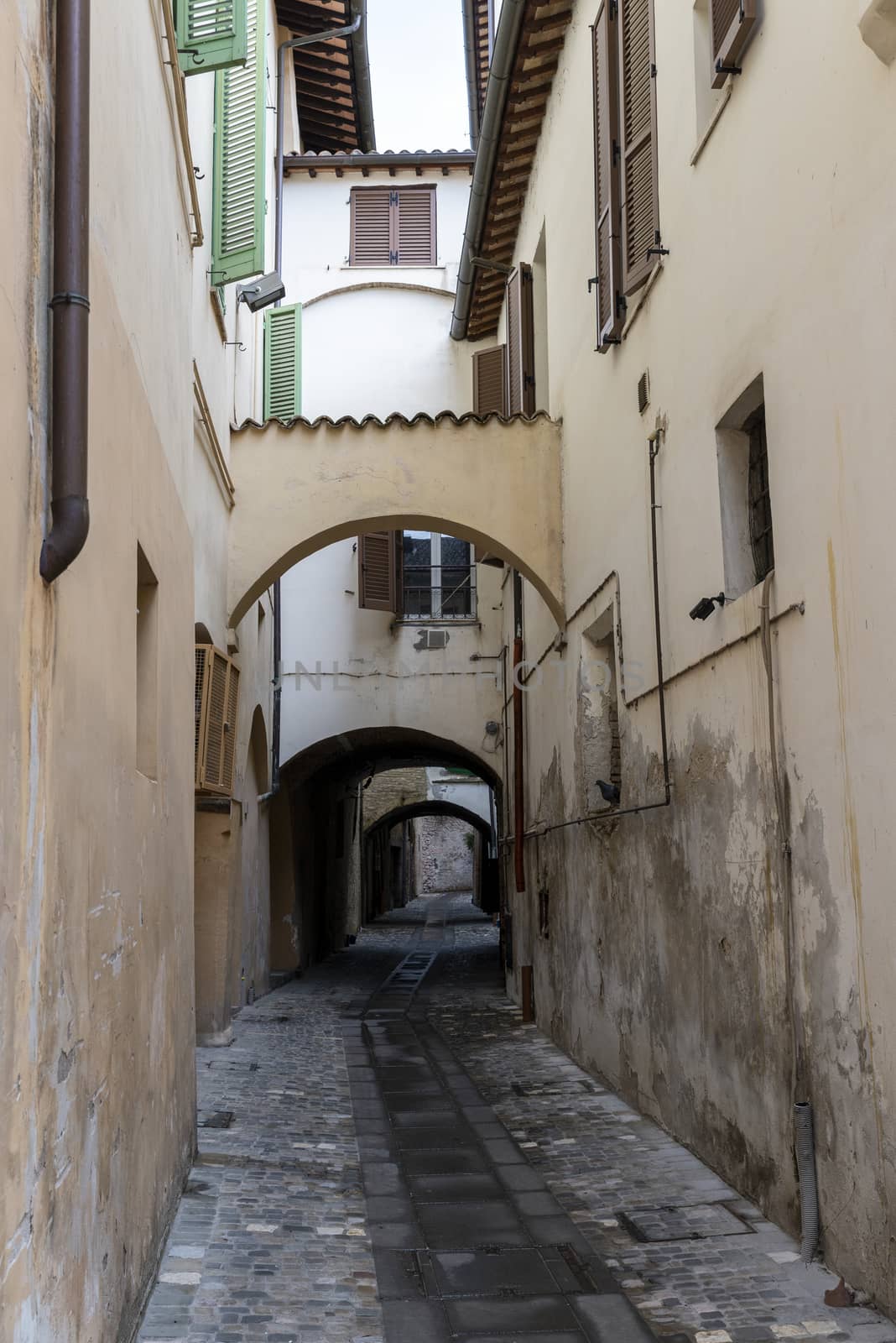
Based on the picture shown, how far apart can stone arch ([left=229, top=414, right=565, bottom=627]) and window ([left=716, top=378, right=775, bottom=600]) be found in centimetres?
478

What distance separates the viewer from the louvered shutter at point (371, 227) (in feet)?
57.7

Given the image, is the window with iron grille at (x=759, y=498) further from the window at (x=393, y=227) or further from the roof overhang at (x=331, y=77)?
the roof overhang at (x=331, y=77)

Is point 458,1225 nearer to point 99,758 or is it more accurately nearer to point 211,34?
point 99,758

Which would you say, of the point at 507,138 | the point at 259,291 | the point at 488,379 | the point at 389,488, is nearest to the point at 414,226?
the point at 488,379

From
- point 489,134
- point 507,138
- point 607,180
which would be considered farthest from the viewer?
point 507,138

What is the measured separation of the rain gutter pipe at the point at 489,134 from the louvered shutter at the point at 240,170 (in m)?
2.32

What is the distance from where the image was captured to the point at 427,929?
3119 centimetres

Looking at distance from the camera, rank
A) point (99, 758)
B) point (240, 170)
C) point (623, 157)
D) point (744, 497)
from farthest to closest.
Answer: point (240, 170)
point (623, 157)
point (744, 497)
point (99, 758)

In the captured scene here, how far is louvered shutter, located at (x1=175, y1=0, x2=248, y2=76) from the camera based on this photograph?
23.4ft

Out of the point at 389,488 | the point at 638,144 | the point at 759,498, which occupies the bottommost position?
the point at 759,498

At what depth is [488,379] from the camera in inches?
601

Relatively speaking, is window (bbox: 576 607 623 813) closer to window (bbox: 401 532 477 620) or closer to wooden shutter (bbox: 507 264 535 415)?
wooden shutter (bbox: 507 264 535 415)

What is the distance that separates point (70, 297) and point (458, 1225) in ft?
14.5

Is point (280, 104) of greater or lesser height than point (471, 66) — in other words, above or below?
below
